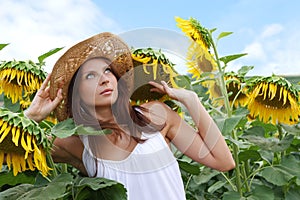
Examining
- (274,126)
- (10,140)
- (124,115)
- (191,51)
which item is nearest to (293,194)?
(274,126)

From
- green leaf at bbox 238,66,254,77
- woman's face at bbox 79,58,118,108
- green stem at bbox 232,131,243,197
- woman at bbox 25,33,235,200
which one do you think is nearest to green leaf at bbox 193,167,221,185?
green stem at bbox 232,131,243,197

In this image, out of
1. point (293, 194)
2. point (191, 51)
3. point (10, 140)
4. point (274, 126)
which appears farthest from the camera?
point (274, 126)

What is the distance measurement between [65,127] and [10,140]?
0.55ft

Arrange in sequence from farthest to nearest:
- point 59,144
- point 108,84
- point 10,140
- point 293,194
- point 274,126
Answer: point 274,126 < point 293,194 < point 59,144 < point 108,84 < point 10,140

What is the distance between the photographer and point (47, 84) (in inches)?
74.5

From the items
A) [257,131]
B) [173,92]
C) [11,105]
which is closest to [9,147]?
[173,92]

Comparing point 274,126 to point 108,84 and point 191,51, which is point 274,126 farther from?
point 108,84

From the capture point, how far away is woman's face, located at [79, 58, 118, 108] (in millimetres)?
1677

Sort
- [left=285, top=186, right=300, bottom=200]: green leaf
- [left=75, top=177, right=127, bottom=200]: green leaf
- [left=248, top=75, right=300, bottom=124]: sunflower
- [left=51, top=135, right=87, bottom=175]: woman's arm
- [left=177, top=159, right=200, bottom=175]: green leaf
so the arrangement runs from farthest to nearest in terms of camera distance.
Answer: [left=285, top=186, right=300, bottom=200]: green leaf, [left=248, top=75, right=300, bottom=124]: sunflower, [left=177, top=159, right=200, bottom=175]: green leaf, [left=51, top=135, right=87, bottom=175]: woman's arm, [left=75, top=177, right=127, bottom=200]: green leaf

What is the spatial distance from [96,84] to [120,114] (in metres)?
0.16

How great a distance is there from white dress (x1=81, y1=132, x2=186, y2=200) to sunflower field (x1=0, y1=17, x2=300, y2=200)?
0.07 meters

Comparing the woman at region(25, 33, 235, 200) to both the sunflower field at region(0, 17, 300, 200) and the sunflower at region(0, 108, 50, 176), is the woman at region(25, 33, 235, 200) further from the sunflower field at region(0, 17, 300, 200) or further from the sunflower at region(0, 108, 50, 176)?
the sunflower at region(0, 108, 50, 176)

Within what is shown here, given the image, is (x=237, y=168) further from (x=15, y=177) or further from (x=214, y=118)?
(x=15, y=177)

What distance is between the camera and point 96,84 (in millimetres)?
1675
